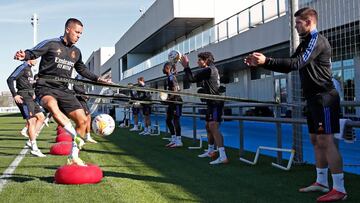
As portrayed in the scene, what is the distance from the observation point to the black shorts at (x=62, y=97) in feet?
20.9

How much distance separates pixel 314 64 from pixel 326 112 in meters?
0.52

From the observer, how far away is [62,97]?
6418 millimetres

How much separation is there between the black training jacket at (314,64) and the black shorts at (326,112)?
0.08m

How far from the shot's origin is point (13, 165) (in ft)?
25.4

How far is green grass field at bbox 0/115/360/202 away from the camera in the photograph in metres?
5.07

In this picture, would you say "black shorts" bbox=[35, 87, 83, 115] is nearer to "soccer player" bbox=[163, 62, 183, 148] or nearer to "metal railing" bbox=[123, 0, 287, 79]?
"soccer player" bbox=[163, 62, 183, 148]

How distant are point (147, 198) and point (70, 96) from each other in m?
2.22

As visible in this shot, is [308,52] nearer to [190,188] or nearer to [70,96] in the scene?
[190,188]

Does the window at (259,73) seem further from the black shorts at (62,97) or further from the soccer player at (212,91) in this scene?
the black shorts at (62,97)

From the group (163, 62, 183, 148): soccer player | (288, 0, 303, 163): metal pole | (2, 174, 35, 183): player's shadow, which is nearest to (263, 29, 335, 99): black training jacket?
(288, 0, 303, 163): metal pole

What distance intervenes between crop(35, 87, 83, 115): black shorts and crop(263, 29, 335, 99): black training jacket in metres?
3.13

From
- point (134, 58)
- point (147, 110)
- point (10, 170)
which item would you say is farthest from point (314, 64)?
point (134, 58)

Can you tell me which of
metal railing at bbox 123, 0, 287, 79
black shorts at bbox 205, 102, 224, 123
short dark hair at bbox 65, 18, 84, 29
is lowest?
black shorts at bbox 205, 102, 224, 123

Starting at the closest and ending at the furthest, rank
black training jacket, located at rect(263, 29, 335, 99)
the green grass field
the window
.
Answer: black training jacket, located at rect(263, 29, 335, 99) < the green grass field < the window
